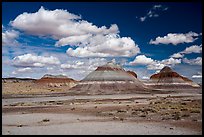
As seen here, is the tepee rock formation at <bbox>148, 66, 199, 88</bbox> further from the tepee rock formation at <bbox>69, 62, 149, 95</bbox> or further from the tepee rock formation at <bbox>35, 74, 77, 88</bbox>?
the tepee rock formation at <bbox>35, 74, 77, 88</bbox>

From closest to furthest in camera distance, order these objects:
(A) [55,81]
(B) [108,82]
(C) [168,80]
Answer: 1. (B) [108,82]
2. (C) [168,80]
3. (A) [55,81]

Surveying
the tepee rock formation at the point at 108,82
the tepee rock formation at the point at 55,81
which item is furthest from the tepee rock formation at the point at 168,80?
the tepee rock formation at the point at 55,81

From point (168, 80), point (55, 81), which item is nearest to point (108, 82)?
point (55, 81)

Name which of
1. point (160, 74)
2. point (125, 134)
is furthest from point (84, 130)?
point (160, 74)

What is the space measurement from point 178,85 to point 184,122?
136 m

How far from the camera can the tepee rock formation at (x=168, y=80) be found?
15355 centimetres

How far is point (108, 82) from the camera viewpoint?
399ft

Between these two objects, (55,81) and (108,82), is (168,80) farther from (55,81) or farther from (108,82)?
(55,81)

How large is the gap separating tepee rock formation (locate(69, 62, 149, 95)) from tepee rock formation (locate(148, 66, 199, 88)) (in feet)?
101

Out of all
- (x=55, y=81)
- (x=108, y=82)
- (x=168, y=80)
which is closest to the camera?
(x=108, y=82)

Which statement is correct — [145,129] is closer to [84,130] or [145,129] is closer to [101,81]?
[84,130]

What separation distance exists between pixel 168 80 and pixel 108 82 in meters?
49.4

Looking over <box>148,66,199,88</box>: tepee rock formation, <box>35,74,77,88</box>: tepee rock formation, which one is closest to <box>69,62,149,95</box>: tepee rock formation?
<box>148,66,199,88</box>: tepee rock formation

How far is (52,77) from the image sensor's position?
163500 mm
